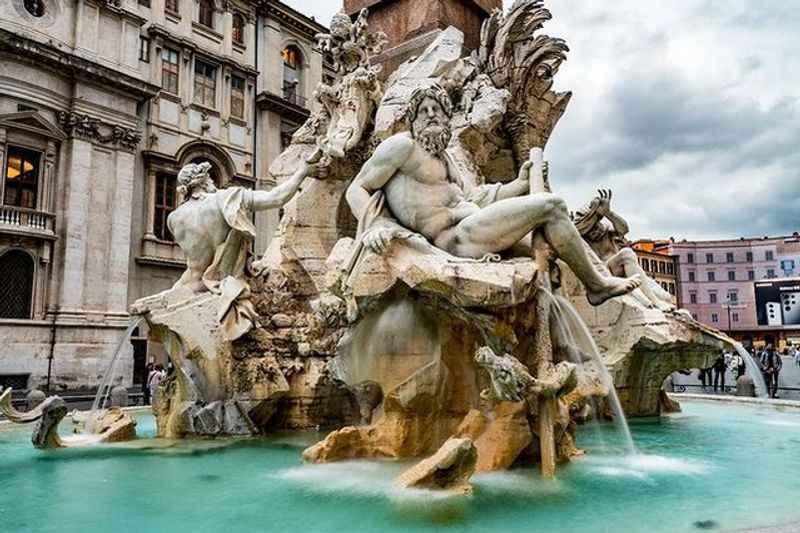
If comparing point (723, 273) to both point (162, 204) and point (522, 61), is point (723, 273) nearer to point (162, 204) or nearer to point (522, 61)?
point (162, 204)

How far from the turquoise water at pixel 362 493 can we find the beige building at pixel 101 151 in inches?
613

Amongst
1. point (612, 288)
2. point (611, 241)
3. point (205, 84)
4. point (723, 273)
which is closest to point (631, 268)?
point (611, 241)

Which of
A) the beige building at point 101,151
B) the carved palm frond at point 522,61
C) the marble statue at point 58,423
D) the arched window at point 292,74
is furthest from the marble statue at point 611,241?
the arched window at point 292,74

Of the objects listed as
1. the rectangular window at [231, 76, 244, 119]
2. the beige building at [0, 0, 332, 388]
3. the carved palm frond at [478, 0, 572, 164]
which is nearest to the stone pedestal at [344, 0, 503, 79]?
the carved palm frond at [478, 0, 572, 164]

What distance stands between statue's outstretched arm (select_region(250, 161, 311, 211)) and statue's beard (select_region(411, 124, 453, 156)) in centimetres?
239

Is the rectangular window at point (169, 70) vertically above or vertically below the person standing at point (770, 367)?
above

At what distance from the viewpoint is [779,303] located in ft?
134

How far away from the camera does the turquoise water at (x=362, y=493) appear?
3.50 metres

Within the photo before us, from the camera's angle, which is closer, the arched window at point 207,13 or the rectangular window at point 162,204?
the rectangular window at point 162,204

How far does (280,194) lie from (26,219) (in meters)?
16.4

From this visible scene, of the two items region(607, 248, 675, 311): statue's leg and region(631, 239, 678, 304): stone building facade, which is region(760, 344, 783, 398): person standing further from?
region(631, 239, 678, 304): stone building facade

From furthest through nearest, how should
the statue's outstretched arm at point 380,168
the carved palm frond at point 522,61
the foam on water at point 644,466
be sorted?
the carved palm frond at point 522,61, the statue's outstretched arm at point 380,168, the foam on water at point 644,466

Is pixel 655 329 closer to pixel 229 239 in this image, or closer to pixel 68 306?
pixel 229 239

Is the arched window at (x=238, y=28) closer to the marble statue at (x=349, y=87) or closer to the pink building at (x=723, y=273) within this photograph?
the marble statue at (x=349, y=87)
